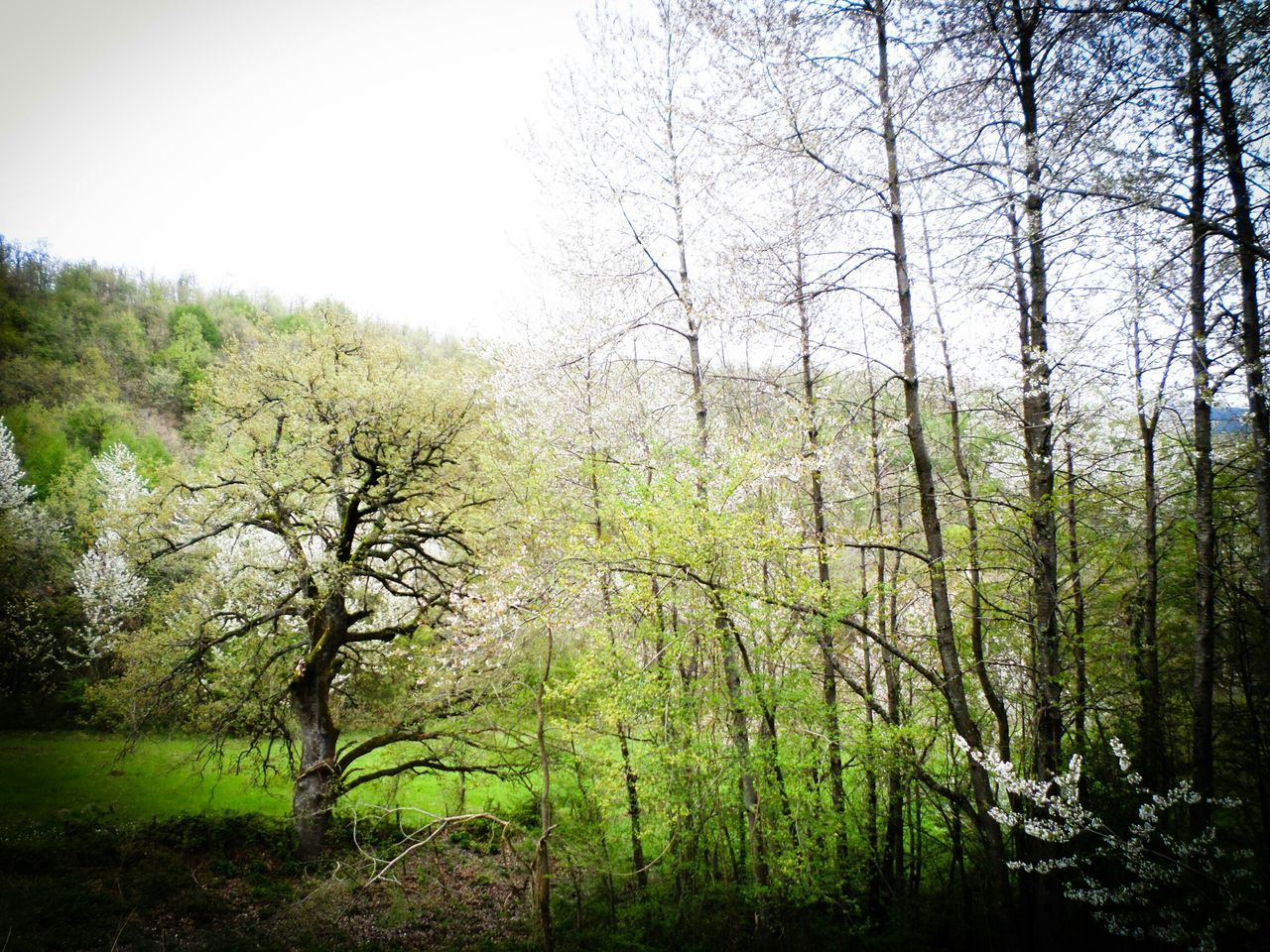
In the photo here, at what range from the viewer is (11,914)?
6652mm

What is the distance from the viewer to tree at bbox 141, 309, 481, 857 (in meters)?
8.43

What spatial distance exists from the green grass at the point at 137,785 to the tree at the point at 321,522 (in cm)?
111

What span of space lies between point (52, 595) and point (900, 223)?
79.3 ft

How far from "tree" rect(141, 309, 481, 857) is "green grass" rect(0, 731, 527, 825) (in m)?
1.11

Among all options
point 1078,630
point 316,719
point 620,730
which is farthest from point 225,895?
point 1078,630

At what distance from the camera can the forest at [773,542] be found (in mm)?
4281

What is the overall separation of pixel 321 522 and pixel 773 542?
773 centimetres

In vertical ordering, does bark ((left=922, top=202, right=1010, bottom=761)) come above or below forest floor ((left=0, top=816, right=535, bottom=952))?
above

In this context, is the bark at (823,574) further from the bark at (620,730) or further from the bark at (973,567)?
the bark at (620,730)

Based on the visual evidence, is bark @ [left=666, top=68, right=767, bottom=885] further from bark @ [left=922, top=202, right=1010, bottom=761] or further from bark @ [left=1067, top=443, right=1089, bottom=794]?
bark @ [left=1067, top=443, right=1089, bottom=794]

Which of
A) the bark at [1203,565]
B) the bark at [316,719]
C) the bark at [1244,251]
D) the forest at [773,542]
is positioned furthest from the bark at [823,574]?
the bark at [316,719]

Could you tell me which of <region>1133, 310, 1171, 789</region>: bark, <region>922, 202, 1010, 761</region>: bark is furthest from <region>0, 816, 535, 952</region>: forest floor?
<region>1133, 310, 1171, 789</region>: bark

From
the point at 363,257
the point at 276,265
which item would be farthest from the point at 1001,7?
the point at 363,257

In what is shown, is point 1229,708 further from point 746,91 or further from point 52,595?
point 52,595
